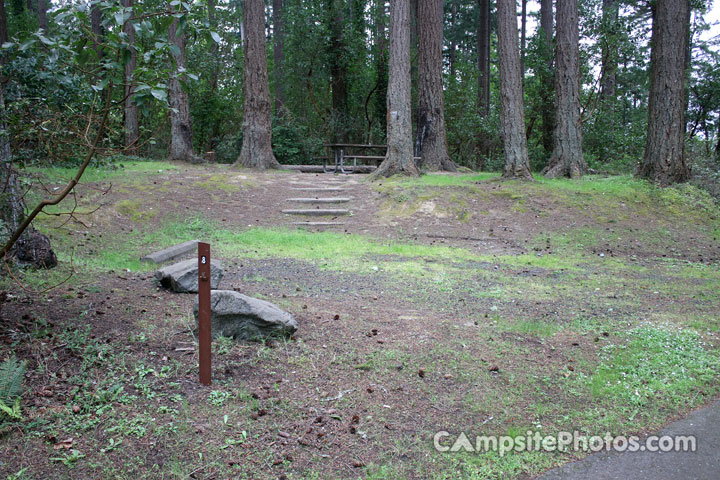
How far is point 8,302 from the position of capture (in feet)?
15.2

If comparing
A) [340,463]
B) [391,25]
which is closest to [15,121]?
[340,463]

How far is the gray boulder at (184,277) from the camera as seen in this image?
18.6 ft

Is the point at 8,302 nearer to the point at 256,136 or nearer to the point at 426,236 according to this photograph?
the point at 426,236

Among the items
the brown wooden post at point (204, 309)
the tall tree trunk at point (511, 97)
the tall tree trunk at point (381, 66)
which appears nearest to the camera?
the brown wooden post at point (204, 309)

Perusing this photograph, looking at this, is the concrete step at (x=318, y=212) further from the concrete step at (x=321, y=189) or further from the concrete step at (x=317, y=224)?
the concrete step at (x=321, y=189)

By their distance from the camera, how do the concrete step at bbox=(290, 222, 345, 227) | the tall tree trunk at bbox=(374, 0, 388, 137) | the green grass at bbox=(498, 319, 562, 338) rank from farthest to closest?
the tall tree trunk at bbox=(374, 0, 388, 137) → the concrete step at bbox=(290, 222, 345, 227) → the green grass at bbox=(498, 319, 562, 338)

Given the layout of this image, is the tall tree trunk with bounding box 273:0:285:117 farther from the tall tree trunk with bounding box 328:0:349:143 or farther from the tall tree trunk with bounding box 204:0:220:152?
the tall tree trunk with bounding box 204:0:220:152

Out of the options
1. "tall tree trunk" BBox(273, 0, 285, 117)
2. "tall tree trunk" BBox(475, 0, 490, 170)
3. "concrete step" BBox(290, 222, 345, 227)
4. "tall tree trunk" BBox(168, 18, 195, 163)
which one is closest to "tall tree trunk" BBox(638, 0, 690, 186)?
"concrete step" BBox(290, 222, 345, 227)

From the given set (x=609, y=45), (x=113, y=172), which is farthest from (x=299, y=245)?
(x=609, y=45)

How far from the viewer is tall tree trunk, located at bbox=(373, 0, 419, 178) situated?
43.8ft

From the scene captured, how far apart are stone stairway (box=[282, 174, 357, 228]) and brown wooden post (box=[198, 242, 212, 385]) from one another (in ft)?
23.6

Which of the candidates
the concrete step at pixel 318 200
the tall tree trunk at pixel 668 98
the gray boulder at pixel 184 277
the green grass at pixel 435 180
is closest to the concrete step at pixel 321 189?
the concrete step at pixel 318 200

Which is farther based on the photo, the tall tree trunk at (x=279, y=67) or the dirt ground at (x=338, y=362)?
the tall tree trunk at (x=279, y=67)

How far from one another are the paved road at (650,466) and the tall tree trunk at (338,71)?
19.2 meters
